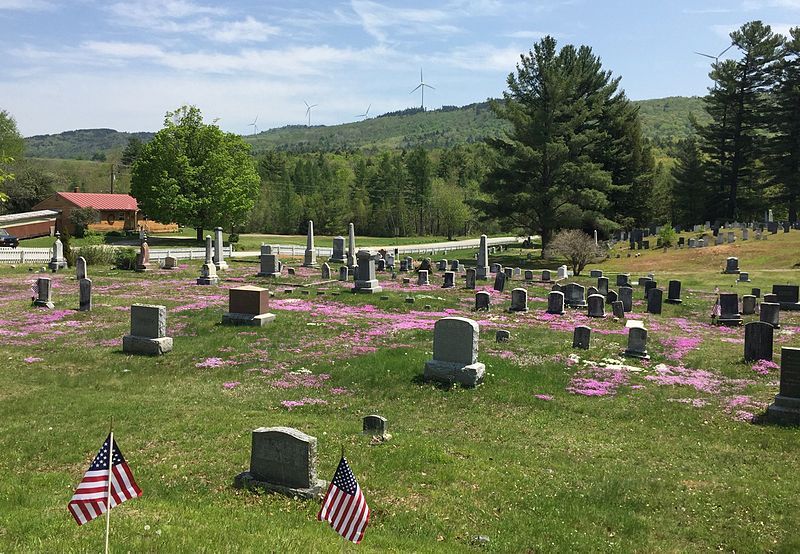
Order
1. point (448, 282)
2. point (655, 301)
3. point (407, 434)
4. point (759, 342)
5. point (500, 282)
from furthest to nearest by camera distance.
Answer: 1. point (448, 282)
2. point (500, 282)
3. point (655, 301)
4. point (759, 342)
5. point (407, 434)

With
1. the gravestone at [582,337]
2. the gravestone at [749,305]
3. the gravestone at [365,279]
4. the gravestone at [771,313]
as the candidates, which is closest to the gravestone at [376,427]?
the gravestone at [582,337]

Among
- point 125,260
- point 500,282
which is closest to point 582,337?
point 500,282

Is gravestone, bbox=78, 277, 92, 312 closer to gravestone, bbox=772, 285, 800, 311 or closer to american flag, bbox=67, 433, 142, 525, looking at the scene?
american flag, bbox=67, 433, 142, 525

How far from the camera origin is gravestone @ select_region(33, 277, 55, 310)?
23078mm

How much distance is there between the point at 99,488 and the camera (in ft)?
19.1

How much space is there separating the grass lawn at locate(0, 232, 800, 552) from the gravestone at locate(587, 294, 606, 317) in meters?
1.37

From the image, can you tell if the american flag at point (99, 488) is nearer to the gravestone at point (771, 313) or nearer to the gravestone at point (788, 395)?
the gravestone at point (788, 395)

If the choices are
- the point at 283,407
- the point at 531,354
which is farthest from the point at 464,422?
the point at 531,354

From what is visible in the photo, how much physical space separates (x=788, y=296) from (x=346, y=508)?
85.3ft

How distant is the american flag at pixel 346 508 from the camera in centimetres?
575

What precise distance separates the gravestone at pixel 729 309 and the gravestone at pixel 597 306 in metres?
4.39

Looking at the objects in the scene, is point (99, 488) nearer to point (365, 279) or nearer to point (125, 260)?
point (365, 279)

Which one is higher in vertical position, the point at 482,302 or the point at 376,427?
the point at 482,302

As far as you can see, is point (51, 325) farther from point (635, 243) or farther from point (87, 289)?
point (635, 243)
